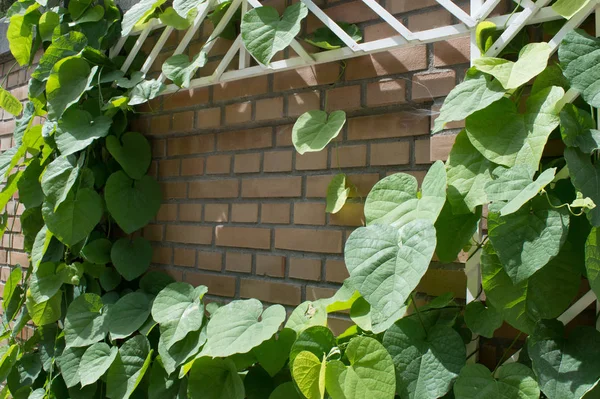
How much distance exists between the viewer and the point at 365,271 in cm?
101

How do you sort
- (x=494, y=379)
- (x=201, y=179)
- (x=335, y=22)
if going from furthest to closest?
(x=201, y=179), (x=335, y=22), (x=494, y=379)

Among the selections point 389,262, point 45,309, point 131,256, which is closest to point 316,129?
point 389,262

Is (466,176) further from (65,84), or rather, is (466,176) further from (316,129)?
(65,84)

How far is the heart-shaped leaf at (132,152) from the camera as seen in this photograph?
175 cm

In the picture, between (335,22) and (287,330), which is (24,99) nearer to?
(335,22)

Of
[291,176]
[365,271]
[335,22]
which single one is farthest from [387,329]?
[335,22]

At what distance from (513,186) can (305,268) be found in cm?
67

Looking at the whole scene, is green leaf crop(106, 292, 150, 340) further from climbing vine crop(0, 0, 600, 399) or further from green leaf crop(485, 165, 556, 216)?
green leaf crop(485, 165, 556, 216)

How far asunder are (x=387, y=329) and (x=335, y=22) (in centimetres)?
80

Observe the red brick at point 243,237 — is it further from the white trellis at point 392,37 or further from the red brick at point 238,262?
the white trellis at point 392,37

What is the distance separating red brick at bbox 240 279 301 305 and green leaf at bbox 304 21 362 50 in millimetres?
629

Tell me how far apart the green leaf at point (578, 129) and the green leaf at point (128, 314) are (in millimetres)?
1187

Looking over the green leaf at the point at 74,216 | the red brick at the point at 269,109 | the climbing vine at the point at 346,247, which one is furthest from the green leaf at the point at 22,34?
the red brick at the point at 269,109

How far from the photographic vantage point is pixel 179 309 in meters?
1.45
